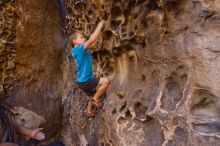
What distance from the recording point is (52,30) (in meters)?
3.90

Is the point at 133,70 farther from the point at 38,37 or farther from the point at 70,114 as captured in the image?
the point at 38,37

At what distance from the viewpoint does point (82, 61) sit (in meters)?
2.60

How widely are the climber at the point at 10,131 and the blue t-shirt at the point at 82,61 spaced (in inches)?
30.5

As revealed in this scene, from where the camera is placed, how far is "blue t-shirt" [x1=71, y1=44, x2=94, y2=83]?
2.51 m

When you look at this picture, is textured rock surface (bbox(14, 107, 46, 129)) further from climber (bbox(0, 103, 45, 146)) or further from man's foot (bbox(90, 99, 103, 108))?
man's foot (bbox(90, 99, 103, 108))

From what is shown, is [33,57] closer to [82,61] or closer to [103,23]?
[82,61]

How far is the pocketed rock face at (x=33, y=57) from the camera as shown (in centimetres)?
367

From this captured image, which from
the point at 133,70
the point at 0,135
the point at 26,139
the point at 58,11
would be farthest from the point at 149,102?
the point at 58,11

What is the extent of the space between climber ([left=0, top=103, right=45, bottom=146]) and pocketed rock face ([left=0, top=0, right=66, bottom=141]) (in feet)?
1.23

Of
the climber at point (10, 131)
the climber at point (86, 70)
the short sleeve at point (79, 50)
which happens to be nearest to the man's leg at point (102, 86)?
the climber at point (86, 70)

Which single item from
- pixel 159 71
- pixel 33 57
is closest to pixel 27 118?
pixel 33 57

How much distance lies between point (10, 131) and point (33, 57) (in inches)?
37.8

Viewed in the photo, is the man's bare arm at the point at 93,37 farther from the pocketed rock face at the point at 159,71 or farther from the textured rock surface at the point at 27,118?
the textured rock surface at the point at 27,118

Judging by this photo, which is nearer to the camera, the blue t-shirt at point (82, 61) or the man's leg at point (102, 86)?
the blue t-shirt at point (82, 61)
